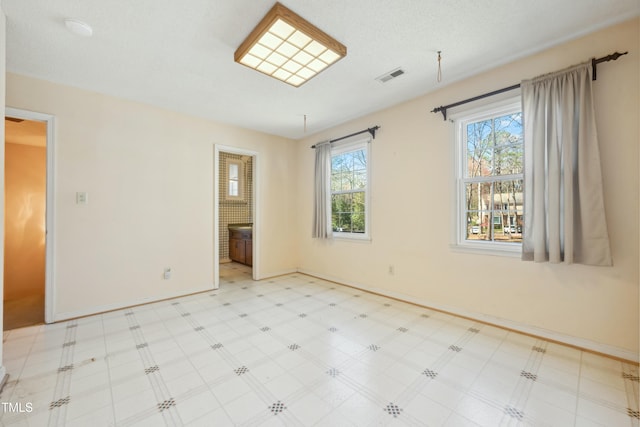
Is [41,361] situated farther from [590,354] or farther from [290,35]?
[590,354]

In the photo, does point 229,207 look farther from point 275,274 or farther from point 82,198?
point 82,198

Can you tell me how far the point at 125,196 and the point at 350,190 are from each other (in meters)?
3.17

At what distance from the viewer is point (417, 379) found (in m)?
1.84

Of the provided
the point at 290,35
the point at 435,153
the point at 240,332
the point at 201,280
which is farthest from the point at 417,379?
the point at 201,280

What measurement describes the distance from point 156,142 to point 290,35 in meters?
2.56

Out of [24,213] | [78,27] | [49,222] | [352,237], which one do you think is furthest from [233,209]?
[78,27]

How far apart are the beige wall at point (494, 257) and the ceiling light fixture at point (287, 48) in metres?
1.55

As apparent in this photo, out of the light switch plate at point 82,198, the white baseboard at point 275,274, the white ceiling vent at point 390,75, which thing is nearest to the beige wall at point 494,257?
the white ceiling vent at point 390,75

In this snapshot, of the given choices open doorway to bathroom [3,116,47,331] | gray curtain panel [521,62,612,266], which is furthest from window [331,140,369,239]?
open doorway to bathroom [3,116,47,331]

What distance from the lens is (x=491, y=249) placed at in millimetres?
2670

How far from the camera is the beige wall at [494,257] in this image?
6.54 feet

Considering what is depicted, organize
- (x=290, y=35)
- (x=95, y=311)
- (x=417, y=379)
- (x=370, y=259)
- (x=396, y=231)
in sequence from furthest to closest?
(x=370, y=259)
(x=396, y=231)
(x=95, y=311)
(x=290, y=35)
(x=417, y=379)

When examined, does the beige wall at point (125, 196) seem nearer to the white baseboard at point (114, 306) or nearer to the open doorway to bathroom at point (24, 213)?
the white baseboard at point (114, 306)

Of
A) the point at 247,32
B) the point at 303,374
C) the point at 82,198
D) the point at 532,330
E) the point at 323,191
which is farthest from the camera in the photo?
the point at 323,191
